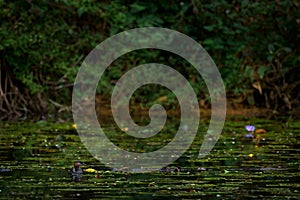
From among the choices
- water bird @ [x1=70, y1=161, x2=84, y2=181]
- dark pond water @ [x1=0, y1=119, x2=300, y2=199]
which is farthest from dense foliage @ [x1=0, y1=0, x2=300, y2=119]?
water bird @ [x1=70, y1=161, x2=84, y2=181]

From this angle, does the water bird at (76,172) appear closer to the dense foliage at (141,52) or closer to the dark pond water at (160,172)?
the dark pond water at (160,172)

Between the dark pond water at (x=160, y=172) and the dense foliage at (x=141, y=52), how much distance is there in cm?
249

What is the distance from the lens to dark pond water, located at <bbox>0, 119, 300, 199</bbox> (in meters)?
3.86

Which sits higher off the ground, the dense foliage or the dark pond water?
the dense foliage

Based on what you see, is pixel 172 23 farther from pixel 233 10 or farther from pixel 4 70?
pixel 4 70

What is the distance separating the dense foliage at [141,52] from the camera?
30.3 feet

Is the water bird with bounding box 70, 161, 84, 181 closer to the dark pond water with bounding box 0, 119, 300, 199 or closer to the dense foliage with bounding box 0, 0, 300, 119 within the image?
the dark pond water with bounding box 0, 119, 300, 199

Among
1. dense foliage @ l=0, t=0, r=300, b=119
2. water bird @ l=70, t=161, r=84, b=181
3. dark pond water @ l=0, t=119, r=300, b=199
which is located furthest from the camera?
dense foliage @ l=0, t=0, r=300, b=119

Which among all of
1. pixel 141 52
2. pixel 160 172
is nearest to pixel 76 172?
pixel 160 172

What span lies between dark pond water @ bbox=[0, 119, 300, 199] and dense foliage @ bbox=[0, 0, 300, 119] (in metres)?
2.49

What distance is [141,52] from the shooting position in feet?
33.0

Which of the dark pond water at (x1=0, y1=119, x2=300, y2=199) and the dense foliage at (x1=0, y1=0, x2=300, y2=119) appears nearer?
the dark pond water at (x1=0, y1=119, x2=300, y2=199)

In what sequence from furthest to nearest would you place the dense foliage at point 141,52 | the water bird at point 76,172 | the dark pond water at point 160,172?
the dense foliage at point 141,52, the water bird at point 76,172, the dark pond water at point 160,172

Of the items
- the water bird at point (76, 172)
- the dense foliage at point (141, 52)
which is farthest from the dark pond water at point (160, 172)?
the dense foliage at point (141, 52)
